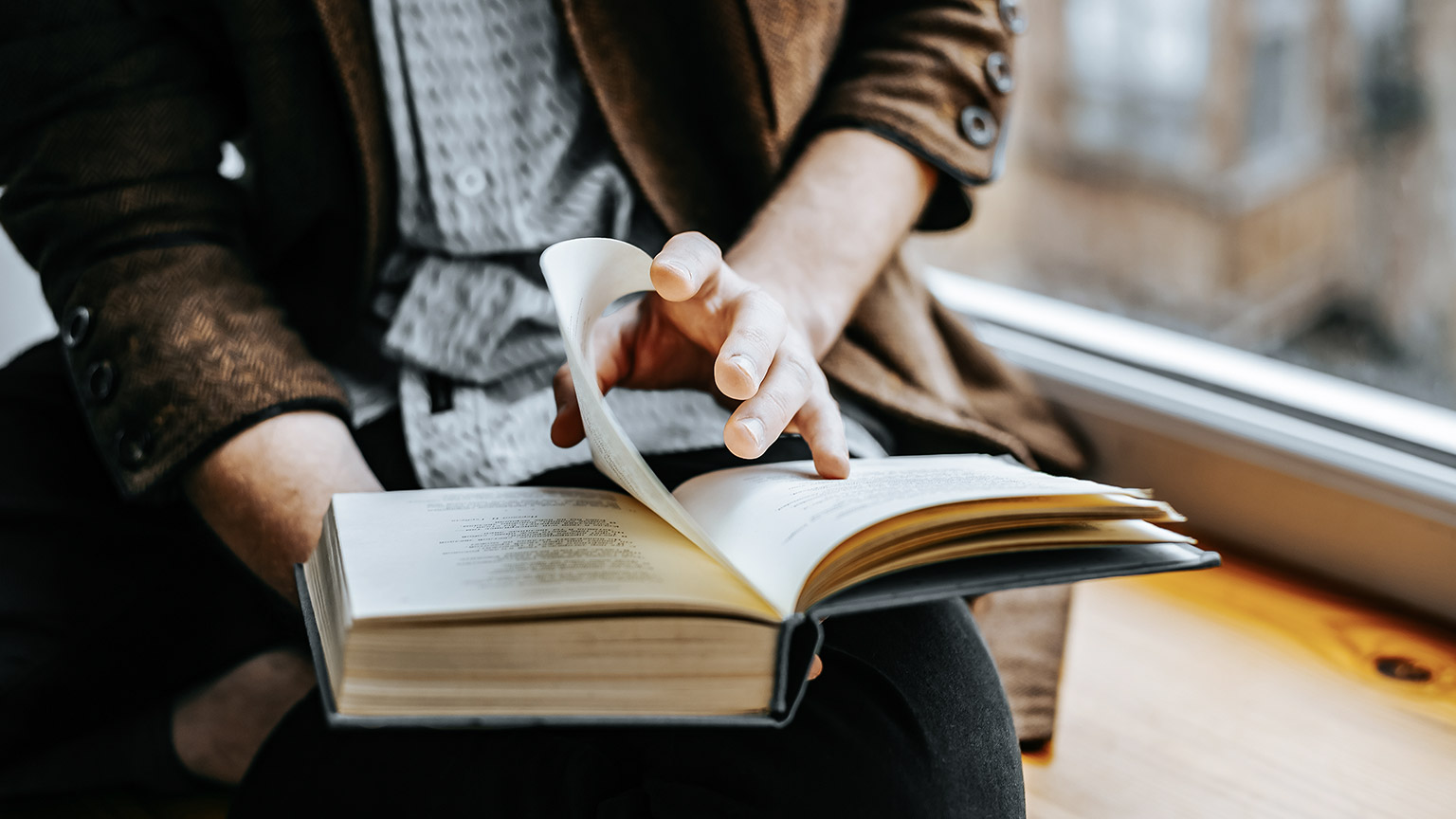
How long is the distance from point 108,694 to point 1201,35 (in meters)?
1.87

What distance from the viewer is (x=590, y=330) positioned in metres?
0.49

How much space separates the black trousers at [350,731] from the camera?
48cm

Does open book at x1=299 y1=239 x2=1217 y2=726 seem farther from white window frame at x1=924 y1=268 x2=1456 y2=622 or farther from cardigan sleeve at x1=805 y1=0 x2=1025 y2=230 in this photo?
white window frame at x1=924 y1=268 x2=1456 y2=622

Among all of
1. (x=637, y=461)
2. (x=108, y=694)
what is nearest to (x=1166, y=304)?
(x=637, y=461)

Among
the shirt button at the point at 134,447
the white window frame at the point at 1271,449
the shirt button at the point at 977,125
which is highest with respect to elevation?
the shirt button at the point at 977,125

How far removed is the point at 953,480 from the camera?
0.45 meters

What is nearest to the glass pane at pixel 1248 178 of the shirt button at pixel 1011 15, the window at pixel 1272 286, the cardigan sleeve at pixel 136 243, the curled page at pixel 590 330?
the window at pixel 1272 286

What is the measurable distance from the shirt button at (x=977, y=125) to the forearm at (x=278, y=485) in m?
0.48

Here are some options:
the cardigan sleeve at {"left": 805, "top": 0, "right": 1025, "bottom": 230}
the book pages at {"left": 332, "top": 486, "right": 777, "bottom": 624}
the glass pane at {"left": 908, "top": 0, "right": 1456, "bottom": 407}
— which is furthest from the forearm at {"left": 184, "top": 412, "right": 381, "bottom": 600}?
the glass pane at {"left": 908, "top": 0, "right": 1456, "bottom": 407}

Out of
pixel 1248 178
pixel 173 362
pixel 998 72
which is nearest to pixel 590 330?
pixel 173 362

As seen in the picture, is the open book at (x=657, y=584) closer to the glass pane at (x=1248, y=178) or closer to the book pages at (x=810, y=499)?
the book pages at (x=810, y=499)

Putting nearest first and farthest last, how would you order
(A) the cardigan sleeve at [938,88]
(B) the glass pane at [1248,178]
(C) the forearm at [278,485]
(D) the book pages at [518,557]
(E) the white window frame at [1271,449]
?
(D) the book pages at [518,557] → (C) the forearm at [278,485] → (A) the cardigan sleeve at [938,88] → (E) the white window frame at [1271,449] → (B) the glass pane at [1248,178]

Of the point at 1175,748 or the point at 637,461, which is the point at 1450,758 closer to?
the point at 1175,748

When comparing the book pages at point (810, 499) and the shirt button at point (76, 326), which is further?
the shirt button at point (76, 326)
